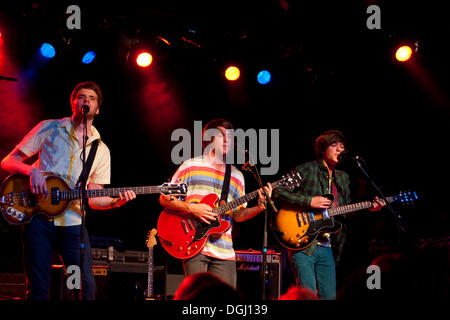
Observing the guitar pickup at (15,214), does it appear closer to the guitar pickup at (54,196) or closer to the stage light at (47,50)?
the guitar pickup at (54,196)

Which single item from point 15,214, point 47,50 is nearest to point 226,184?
point 15,214

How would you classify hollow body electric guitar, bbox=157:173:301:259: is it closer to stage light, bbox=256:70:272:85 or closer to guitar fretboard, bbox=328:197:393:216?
guitar fretboard, bbox=328:197:393:216

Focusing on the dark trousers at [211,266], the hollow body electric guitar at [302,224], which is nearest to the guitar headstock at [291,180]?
the hollow body electric guitar at [302,224]

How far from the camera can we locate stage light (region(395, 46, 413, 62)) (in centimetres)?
686

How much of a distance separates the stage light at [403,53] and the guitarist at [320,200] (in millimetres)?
2105

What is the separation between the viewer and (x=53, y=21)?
6367 millimetres

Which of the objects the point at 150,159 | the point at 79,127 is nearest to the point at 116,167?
the point at 150,159

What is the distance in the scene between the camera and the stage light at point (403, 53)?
22.5 feet

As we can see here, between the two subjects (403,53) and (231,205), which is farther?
(403,53)

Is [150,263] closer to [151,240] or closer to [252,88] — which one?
[151,240]

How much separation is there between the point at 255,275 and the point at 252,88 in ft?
11.5

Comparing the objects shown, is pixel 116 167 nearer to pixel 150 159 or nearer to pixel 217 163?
pixel 150 159

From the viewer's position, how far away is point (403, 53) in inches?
272
